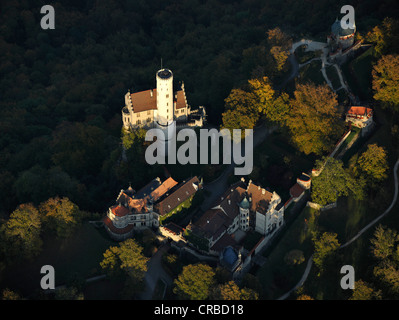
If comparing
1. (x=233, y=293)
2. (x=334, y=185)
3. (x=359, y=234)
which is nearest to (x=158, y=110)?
(x=334, y=185)

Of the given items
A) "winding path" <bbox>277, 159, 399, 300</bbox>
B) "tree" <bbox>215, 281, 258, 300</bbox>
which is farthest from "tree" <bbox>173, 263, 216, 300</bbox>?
"winding path" <bbox>277, 159, 399, 300</bbox>

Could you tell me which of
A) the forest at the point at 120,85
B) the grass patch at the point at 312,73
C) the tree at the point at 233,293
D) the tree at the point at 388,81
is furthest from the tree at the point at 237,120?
the tree at the point at 233,293

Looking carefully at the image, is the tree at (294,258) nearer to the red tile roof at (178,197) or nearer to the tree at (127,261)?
the red tile roof at (178,197)

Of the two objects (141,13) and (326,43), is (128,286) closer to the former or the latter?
(326,43)

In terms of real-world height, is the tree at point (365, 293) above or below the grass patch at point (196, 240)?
below

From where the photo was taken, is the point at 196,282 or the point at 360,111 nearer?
the point at 196,282

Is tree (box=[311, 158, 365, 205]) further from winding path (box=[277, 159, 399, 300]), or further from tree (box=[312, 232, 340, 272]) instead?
tree (box=[312, 232, 340, 272])

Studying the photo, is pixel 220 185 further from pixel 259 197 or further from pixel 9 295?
pixel 9 295
